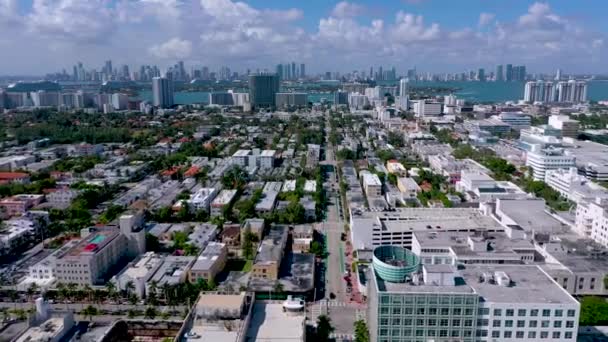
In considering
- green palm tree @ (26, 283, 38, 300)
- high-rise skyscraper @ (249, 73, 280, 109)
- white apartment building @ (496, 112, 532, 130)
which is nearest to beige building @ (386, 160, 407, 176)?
green palm tree @ (26, 283, 38, 300)

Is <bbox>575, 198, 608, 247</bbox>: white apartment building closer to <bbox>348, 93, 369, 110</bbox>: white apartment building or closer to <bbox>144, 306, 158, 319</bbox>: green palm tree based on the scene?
<bbox>144, 306, 158, 319</bbox>: green palm tree

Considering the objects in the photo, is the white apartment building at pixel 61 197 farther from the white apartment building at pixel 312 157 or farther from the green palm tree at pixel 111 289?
the white apartment building at pixel 312 157

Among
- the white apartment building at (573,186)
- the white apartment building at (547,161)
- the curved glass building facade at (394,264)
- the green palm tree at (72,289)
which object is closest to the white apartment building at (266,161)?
the white apartment building at (547,161)

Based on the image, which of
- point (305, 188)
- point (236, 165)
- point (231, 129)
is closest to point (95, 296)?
Result: point (305, 188)

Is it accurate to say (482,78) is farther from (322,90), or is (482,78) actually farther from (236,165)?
(236,165)

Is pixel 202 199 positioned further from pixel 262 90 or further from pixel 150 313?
pixel 262 90

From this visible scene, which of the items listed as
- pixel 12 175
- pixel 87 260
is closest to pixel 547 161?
pixel 87 260

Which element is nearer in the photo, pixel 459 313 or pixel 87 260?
pixel 459 313
